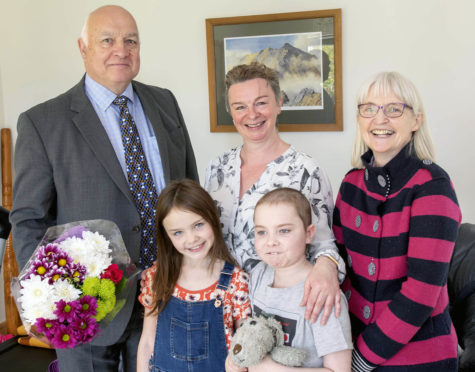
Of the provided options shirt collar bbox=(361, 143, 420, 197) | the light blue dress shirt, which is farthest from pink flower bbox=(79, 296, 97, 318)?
shirt collar bbox=(361, 143, 420, 197)

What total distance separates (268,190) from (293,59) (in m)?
1.64

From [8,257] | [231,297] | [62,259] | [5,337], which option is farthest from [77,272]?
[5,337]

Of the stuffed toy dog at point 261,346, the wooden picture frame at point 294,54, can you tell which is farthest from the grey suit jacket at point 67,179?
the wooden picture frame at point 294,54

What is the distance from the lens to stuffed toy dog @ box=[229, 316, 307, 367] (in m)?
1.42

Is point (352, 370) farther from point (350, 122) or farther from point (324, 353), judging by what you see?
point (350, 122)

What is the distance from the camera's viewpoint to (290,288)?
1566mm

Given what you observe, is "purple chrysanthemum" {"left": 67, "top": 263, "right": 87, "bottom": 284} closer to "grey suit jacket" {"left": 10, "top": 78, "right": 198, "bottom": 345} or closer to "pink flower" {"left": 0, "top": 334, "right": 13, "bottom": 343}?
"grey suit jacket" {"left": 10, "top": 78, "right": 198, "bottom": 345}

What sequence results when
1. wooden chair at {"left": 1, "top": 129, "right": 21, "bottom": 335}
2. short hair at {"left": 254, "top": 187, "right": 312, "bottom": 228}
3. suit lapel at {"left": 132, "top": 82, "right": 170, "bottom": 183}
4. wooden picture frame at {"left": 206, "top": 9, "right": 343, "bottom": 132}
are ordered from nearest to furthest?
short hair at {"left": 254, "top": 187, "right": 312, "bottom": 228} → suit lapel at {"left": 132, "top": 82, "right": 170, "bottom": 183} → wooden picture frame at {"left": 206, "top": 9, "right": 343, "bottom": 132} → wooden chair at {"left": 1, "top": 129, "right": 21, "bottom": 335}

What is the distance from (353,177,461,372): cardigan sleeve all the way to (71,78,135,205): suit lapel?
1.09 m

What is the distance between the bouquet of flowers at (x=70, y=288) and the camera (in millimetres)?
1336

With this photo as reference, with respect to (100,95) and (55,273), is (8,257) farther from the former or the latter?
(55,273)

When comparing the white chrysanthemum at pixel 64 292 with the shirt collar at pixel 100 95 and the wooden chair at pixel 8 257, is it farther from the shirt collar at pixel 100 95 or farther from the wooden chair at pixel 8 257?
the wooden chair at pixel 8 257

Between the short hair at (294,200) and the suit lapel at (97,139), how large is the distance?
64 centimetres

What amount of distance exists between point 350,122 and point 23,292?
7.77 feet
